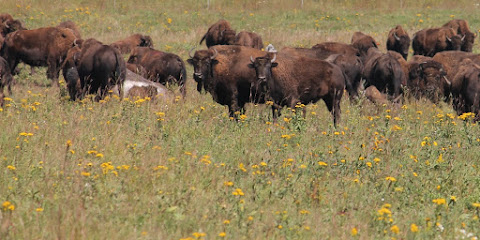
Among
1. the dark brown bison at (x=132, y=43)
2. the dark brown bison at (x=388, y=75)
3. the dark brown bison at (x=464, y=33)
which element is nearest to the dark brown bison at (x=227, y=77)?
the dark brown bison at (x=388, y=75)

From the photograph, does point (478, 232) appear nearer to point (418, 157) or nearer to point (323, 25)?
point (418, 157)

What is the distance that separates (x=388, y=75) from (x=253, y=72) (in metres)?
4.30

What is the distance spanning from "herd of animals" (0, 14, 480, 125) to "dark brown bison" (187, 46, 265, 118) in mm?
19

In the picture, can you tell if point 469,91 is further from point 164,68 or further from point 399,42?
point 399,42

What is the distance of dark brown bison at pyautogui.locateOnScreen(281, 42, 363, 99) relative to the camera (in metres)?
15.4

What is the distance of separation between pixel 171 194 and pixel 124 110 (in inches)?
161

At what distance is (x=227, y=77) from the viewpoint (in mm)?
12680

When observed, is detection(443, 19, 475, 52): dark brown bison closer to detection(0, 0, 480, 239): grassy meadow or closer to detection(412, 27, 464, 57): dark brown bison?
detection(412, 27, 464, 57): dark brown bison

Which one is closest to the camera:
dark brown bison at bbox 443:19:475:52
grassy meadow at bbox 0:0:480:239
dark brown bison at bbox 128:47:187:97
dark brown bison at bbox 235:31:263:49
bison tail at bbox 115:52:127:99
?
grassy meadow at bbox 0:0:480:239

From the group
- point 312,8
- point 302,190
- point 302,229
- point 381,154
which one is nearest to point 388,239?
point 302,229

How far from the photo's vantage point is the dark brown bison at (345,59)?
15.4 m

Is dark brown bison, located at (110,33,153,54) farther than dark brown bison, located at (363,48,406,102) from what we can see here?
Yes

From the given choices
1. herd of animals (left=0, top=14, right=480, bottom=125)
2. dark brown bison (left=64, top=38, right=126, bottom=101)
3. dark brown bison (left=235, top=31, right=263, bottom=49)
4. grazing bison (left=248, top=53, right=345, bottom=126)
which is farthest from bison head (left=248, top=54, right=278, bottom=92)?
dark brown bison (left=235, top=31, right=263, bottom=49)

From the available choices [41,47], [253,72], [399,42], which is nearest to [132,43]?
[41,47]
